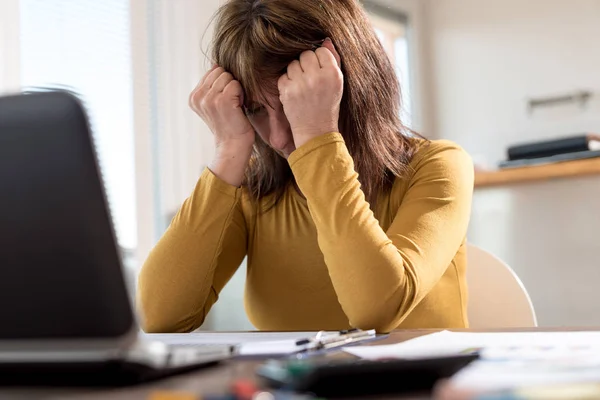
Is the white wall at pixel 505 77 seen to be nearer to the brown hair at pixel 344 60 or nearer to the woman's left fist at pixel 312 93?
the brown hair at pixel 344 60

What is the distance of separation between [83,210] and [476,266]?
848 millimetres

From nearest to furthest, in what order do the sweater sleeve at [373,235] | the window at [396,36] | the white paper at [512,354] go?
the white paper at [512,354]
the sweater sleeve at [373,235]
the window at [396,36]

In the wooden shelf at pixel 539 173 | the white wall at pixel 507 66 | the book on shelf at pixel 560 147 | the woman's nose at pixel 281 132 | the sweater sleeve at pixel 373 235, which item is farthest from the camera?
the white wall at pixel 507 66

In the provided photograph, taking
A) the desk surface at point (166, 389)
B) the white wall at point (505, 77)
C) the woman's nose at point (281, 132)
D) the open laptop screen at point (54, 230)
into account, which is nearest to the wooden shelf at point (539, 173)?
the white wall at point (505, 77)

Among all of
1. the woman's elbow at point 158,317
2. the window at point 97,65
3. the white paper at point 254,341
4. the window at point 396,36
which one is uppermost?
the window at point 396,36

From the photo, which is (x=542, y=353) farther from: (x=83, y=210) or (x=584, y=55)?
(x=584, y=55)

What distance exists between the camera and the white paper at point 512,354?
43 cm

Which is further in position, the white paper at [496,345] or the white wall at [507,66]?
the white wall at [507,66]

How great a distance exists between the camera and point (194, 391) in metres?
0.47

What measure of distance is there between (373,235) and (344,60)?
33 cm

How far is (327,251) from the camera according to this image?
0.92m

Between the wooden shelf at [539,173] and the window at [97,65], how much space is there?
1219 mm

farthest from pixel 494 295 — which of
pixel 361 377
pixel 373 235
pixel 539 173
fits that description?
pixel 539 173

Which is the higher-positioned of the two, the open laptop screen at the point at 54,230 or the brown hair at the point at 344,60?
the brown hair at the point at 344,60
